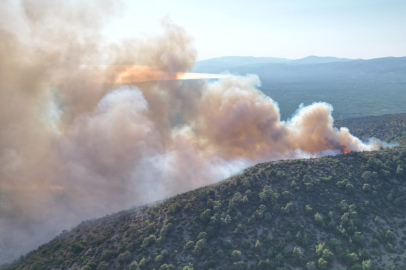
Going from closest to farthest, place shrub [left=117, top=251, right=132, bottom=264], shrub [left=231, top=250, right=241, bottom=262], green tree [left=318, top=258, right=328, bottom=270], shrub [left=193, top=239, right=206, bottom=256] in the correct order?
green tree [left=318, top=258, right=328, bottom=270], shrub [left=231, top=250, right=241, bottom=262], shrub [left=117, top=251, right=132, bottom=264], shrub [left=193, top=239, right=206, bottom=256]

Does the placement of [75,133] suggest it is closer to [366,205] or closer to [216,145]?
[216,145]

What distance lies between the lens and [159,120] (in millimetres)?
77062

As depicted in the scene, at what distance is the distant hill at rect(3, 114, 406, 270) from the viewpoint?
35.3m

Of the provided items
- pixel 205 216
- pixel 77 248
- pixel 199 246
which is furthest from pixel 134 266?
pixel 205 216

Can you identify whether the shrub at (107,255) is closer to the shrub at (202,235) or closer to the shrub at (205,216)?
the shrub at (202,235)

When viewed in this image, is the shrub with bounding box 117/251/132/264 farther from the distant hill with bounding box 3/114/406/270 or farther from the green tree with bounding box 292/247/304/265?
the green tree with bounding box 292/247/304/265

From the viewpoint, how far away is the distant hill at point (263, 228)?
3534 cm

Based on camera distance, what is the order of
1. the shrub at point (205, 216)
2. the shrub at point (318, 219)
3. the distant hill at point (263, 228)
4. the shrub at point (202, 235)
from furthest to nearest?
the shrub at point (205, 216)
the shrub at point (318, 219)
the shrub at point (202, 235)
the distant hill at point (263, 228)

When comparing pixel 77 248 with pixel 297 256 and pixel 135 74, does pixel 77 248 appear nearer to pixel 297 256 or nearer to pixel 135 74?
pixel 297 256

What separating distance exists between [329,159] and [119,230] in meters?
42.0

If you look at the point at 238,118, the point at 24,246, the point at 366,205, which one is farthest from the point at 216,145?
the point at 24,246

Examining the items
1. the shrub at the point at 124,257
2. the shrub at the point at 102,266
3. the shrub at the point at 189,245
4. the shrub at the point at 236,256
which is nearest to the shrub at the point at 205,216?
the shrub at the point at 189,245

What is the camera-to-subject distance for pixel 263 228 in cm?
4019

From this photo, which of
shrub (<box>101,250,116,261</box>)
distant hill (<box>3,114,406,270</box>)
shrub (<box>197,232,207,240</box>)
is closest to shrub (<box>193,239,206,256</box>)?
distant hill (<box>3,114,406,270</box>)
